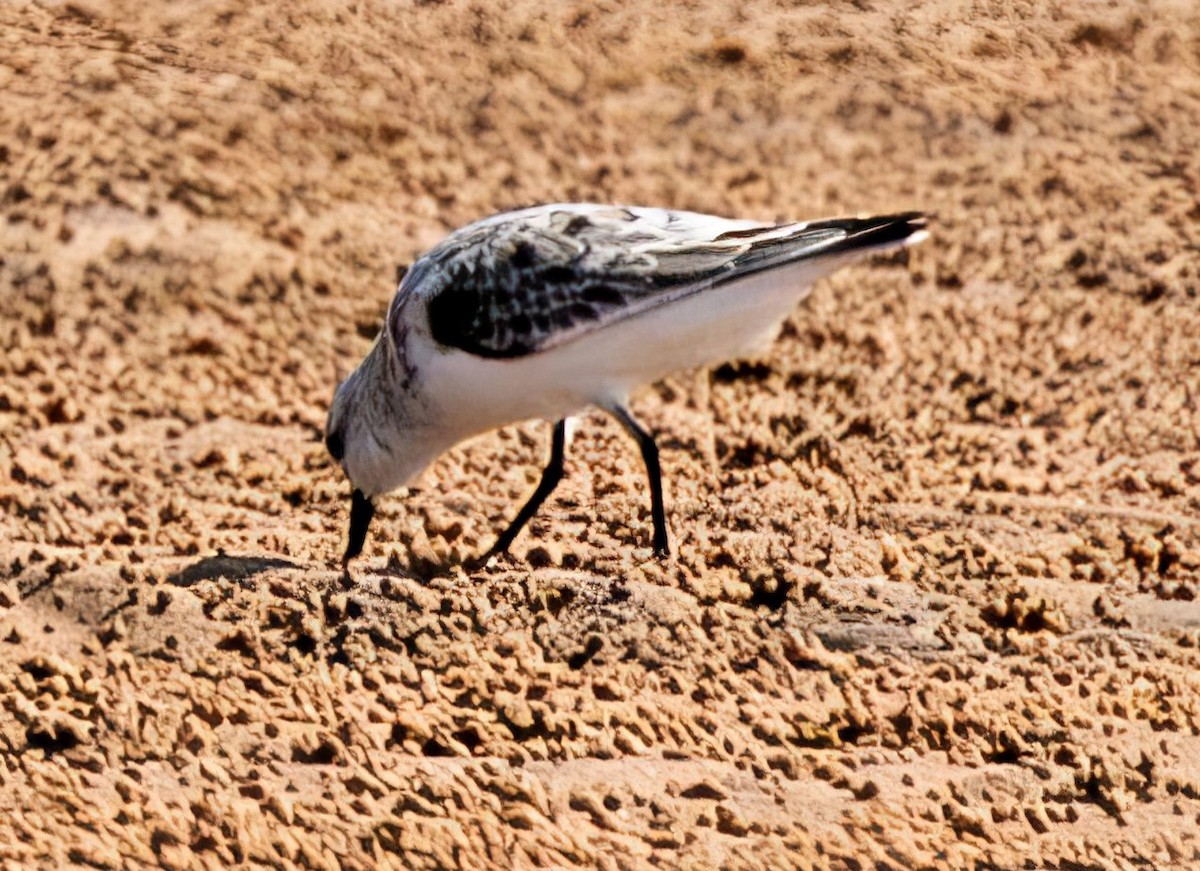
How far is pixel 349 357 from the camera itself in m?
6.92

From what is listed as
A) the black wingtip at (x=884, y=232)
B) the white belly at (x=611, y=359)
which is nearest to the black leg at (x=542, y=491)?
the white belly at (x=611, y=359)

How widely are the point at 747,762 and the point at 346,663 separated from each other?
1.27m

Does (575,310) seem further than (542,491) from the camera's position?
No

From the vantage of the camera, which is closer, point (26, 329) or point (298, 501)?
point (298, 501)

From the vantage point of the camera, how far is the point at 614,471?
596cm

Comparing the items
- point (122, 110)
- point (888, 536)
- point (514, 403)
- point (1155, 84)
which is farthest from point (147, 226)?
point (1155, 84)

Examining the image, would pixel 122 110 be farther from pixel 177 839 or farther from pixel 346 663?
pixel 177 839

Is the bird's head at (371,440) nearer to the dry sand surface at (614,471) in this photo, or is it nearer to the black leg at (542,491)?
the dry sand surface at (614,471)

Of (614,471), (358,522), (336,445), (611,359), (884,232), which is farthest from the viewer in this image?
(614,471)

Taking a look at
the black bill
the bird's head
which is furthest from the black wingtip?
the black bill

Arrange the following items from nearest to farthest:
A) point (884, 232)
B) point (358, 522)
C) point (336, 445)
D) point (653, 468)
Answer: point (884, 232)
point (653, 468)
point (358, 522)
point (336, 445)

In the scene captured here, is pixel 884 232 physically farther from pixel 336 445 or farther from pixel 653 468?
pixel 336 445

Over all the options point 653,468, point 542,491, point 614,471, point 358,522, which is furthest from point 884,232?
point 358,522

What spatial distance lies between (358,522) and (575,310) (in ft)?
3.67
